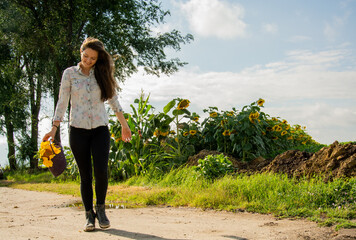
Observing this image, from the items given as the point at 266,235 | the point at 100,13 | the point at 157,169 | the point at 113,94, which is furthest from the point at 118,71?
the point at 266,235

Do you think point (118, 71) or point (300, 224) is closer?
point (300, 224)

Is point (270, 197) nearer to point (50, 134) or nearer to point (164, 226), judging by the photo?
point (164, 226)

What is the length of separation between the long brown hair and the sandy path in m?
1.34

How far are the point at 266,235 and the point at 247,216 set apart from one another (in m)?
0.95

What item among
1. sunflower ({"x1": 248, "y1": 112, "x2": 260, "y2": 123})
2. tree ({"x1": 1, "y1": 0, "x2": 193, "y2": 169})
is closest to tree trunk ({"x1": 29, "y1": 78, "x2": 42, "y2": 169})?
Result: tree ({"x1": 1, "y1": 0, "x2": 193, "y2": 169})

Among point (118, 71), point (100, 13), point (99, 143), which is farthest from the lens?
point (118, 71)

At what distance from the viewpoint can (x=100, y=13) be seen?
13109 millimetres

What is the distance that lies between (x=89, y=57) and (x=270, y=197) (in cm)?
275

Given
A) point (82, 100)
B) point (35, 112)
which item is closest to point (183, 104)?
point (82, 100)

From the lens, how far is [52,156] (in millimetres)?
3814

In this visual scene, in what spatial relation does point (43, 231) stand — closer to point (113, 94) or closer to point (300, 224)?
point (113, 94)

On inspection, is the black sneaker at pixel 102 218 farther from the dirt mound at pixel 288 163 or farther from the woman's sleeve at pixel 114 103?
the dirt mound at pixel 288 163

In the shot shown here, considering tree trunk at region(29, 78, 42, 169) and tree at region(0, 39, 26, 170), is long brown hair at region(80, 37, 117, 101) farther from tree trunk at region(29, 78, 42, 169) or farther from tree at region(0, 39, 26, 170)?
tree trunk at region(29, 78, 42, 169)

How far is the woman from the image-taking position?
3.55 meters
